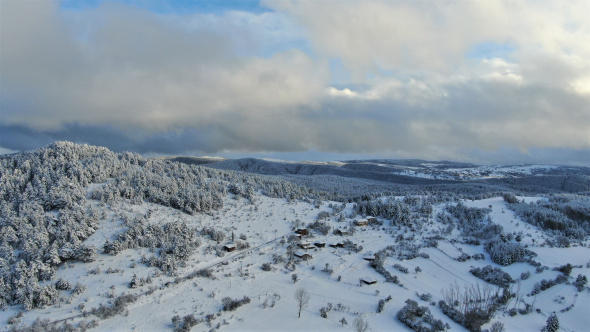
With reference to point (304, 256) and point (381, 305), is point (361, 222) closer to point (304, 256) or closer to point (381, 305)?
point (304, 256)

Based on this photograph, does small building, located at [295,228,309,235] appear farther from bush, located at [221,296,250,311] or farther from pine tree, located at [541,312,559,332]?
pine tree, located at [541,312,559,332]

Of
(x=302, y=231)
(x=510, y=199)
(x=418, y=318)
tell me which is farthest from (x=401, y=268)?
(x=510, y=199)

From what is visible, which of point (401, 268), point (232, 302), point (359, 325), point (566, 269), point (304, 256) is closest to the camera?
point (359, 325)

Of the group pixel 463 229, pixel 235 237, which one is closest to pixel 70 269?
pixel 235 237

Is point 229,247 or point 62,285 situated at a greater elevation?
point 229,247

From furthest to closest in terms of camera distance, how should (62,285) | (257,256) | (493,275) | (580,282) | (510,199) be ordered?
(510,199)
(257,256)
(493,275)
(580,282)
(62,285)

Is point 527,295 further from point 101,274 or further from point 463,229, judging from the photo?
point 101,274

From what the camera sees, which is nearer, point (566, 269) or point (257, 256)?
point (566, 269)
